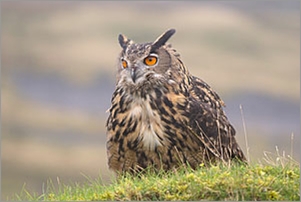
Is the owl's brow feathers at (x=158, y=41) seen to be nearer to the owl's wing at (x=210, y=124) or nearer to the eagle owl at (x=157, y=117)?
the eagle owl at (x=157, y=117)

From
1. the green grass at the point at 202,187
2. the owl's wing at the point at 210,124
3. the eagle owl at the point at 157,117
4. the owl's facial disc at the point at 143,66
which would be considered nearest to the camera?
the green grass at the point at 202,187

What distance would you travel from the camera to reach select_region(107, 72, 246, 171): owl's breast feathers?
25.7ft

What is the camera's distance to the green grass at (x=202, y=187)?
21.4 ft

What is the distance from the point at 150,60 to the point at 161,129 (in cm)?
64

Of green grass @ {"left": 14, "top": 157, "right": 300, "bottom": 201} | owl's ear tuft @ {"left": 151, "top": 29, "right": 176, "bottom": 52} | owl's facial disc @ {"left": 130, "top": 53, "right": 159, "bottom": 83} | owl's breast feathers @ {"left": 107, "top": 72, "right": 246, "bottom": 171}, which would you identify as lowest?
green grass @ {"left": 14, "top": 157, "right": 300, "bottom": 201}

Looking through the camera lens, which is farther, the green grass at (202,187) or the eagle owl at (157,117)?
the eagle owl at (157,117)

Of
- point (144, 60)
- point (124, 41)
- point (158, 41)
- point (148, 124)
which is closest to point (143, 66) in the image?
point (144, 60)

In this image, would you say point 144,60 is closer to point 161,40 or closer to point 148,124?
point 161,40

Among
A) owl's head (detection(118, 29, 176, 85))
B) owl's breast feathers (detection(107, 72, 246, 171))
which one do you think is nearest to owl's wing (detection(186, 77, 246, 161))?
owl's breast feathers (detection(107, 72, 246, 171))

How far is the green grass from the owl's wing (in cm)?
80

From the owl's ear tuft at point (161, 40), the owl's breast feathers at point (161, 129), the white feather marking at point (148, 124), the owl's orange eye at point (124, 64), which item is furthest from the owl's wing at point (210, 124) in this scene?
the owl's orange eye at point (124, 64)

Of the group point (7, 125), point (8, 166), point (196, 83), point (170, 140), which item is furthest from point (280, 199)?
point (7, 125)

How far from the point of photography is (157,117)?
7.94 metres

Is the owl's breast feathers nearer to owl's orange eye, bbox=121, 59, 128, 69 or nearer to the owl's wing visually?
the owl's wing
